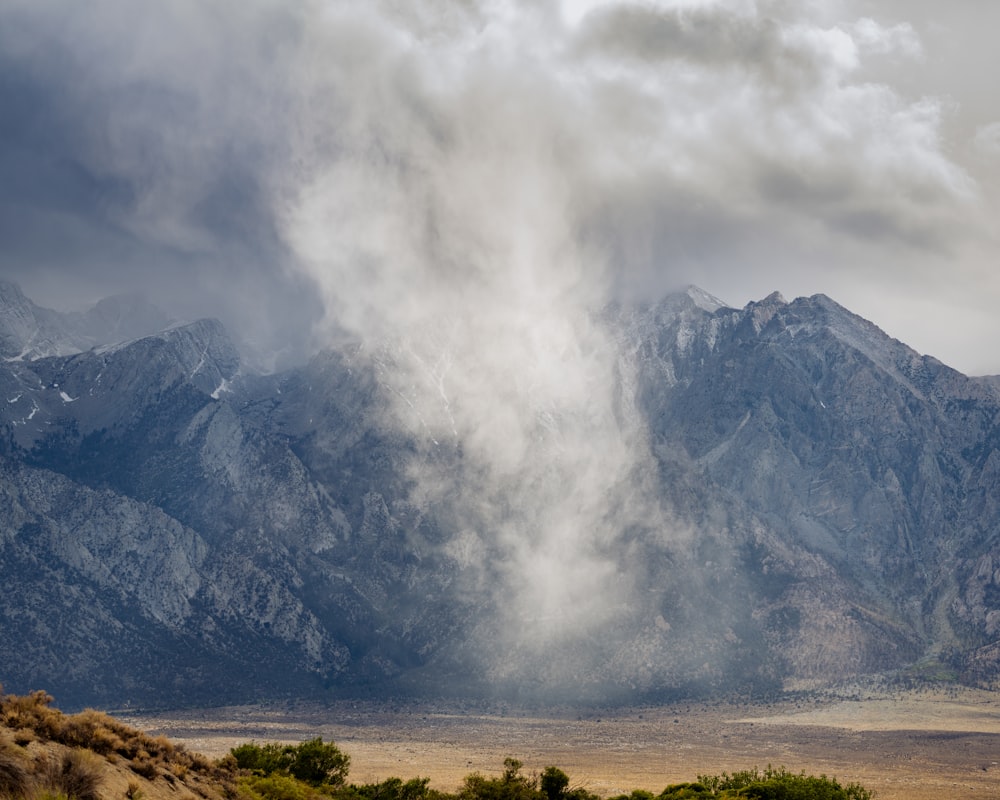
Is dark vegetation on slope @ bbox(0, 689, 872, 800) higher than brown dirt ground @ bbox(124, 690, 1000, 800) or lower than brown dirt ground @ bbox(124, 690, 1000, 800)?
higher

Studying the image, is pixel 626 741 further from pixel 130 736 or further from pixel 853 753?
pixel 130 736

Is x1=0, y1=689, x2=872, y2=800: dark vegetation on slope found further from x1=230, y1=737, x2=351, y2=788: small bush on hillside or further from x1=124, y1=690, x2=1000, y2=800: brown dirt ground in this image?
x1=124, y1=690, x2=1000, y2=800: brown dirt ground

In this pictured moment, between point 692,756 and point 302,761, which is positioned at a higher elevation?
point 302,761

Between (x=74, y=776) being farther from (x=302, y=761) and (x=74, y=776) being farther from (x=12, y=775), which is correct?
(x=302, y=761)

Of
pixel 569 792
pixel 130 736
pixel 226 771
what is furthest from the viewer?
pixel 569 792

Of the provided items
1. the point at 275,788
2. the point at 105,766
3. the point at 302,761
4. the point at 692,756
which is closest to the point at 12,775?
the point at 105,766

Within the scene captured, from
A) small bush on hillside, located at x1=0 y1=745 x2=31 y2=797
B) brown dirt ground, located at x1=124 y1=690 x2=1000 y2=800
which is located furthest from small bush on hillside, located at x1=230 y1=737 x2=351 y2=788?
small bush on hillside, located at x1=0 y1=745 x2=31 y2=797

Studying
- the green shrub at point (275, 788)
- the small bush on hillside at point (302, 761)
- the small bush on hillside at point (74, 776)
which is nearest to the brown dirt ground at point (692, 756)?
the small bush on hillside at point (302, 761)

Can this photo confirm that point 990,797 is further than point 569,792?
Yes

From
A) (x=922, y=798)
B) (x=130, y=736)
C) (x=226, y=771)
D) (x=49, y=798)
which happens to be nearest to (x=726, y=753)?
(x=922, y=798)

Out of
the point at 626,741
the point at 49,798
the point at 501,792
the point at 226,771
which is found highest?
the point at 49,798

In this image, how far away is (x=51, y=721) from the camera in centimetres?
3866

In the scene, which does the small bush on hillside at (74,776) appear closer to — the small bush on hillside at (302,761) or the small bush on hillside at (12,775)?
the small bush on hillside at (12,775)

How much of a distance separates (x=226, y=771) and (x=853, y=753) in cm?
14302
